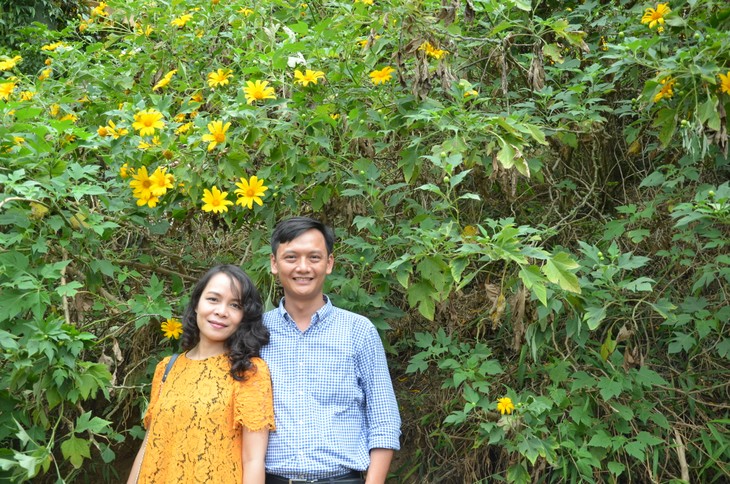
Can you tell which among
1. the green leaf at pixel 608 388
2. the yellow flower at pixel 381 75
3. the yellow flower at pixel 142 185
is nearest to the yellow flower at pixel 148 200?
the yellow flower at pixel 142 185

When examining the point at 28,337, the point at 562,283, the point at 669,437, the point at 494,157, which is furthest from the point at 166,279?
the point at 669,437

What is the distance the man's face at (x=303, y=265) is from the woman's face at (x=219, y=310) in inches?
5.4

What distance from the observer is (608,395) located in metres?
2.28

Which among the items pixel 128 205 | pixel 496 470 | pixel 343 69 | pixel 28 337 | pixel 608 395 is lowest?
pixel 496 470

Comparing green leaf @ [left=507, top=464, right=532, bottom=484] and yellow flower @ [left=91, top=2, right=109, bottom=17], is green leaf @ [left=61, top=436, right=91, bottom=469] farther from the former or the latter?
yellow flower @ [left=91, top=2, right=109, bottom=17]

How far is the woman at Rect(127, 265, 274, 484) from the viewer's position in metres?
1.94

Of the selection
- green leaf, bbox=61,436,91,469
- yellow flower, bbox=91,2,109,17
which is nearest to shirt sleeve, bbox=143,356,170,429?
green leaf, bbox=61,436,91,469

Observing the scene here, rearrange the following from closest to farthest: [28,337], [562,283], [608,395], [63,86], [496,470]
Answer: [562,283] < [28,337] < [608,395] < [496,470] < [63,86]

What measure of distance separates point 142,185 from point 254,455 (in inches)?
37.5

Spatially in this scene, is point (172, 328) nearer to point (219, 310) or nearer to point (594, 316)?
point (219, 310)

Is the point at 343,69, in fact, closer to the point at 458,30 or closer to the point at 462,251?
the point at 458,30

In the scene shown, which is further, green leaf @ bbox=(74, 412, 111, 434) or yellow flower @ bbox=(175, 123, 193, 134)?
yellow flower @ bbox=(175, 123, 193, 134)

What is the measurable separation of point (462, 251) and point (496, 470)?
43.6 inches

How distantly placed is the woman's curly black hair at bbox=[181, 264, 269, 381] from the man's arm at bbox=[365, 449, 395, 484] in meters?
0.39
